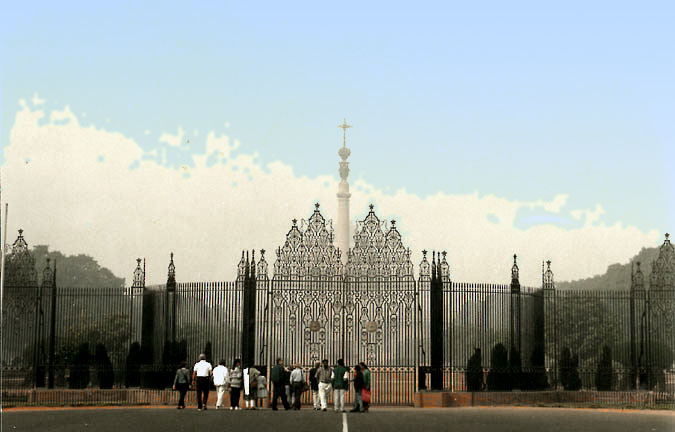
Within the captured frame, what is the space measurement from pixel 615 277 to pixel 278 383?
213 feet

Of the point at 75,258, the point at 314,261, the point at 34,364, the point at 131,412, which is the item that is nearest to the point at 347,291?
the point at 314,261

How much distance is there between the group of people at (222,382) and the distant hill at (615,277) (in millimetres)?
60733

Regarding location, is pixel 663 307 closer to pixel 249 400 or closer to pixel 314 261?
pixel 314 261

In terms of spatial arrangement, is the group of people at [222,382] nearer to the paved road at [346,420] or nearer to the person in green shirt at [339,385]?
the paved road at [346,420]

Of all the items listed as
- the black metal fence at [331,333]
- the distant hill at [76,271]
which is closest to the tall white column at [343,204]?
the black metal fence at [331,333]

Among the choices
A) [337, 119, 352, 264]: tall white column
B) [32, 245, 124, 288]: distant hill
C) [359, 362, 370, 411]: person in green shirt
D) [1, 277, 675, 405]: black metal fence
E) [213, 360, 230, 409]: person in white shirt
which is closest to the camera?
[359, 362, 370, 411]: person in green shirt

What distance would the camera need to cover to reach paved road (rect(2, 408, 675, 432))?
1959 centimetres

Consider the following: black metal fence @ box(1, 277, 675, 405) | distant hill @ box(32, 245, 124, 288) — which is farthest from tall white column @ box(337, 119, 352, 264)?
distant hill @ box(32, 245, 124, 288)

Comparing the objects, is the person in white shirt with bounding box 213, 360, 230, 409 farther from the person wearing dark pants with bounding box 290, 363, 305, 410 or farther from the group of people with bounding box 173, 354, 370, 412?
the person wearing dark pants with bounding box 290, 363, 305, 410

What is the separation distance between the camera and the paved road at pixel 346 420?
19.6 meters

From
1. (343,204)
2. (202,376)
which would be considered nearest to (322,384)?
(202,376)

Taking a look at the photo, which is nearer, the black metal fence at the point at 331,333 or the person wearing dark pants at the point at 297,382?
the person wearing dark pants at the point at 297,382

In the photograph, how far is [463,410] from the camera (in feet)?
83.9

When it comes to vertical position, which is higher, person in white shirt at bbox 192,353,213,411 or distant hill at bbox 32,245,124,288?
distant hill at bbox 32,245,124,288
